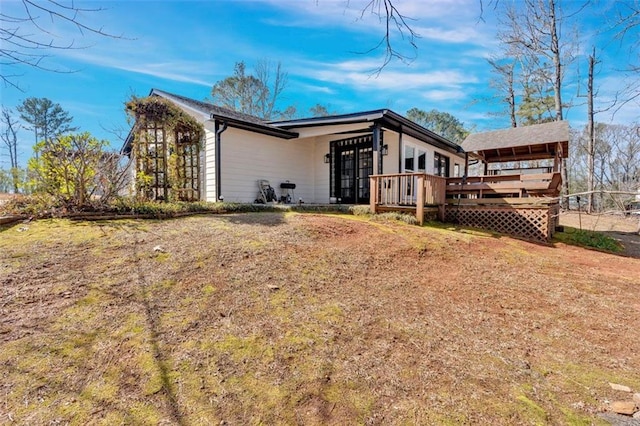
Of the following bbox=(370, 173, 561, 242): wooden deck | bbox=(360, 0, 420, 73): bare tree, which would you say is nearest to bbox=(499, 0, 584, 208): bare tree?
bbox=(370, 173, 561, 242): wooden deck

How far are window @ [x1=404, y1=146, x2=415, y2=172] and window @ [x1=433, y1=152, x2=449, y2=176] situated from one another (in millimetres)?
2162

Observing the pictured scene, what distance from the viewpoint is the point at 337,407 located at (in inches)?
76.0

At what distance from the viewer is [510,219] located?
7.99 meters

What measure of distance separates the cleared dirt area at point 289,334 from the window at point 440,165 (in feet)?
30.5

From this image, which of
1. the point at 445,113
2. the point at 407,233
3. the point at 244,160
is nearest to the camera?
the point at 407,233

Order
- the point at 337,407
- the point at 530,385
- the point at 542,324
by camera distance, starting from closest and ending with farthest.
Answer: the point at 337,407, the point at 530,385, the point at 542,324

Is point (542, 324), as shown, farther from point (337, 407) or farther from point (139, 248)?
point (139, 248)

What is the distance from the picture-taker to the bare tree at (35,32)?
8.53 feet

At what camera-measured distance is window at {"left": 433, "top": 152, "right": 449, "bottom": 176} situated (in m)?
13.7

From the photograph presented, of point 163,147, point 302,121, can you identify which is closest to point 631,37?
point 302,121

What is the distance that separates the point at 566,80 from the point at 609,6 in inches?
576

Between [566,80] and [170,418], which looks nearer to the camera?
[170,418]

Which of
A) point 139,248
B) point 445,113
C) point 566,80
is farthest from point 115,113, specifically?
point 445,113

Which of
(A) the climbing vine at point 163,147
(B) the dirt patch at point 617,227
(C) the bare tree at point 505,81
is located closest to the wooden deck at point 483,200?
(B) the dirt patch at point 617,227
